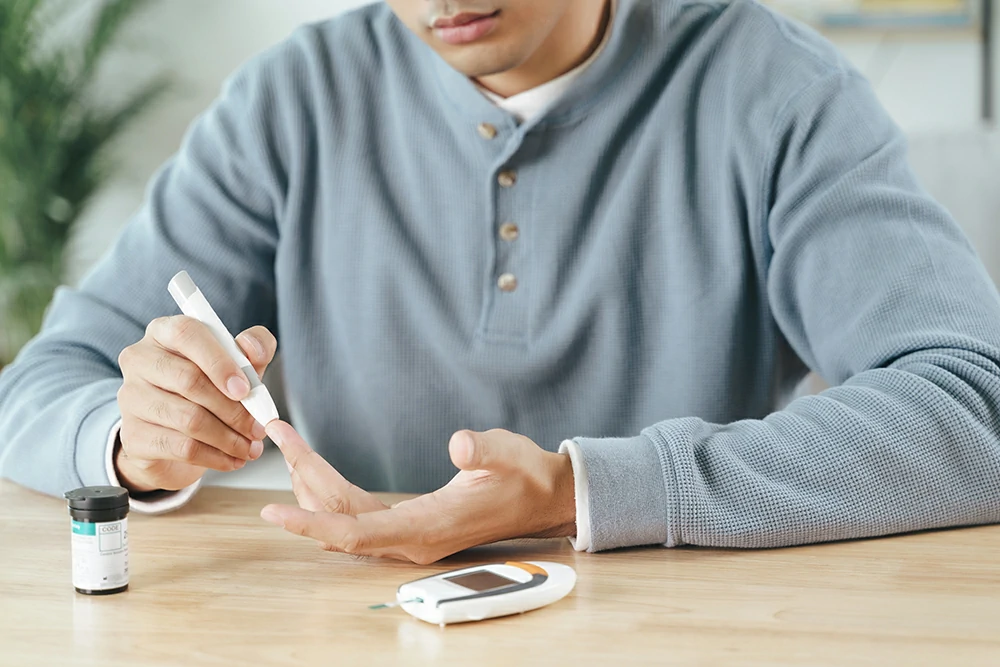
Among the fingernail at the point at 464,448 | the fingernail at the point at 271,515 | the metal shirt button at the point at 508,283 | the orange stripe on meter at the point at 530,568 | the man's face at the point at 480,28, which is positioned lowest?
the metal shirt button at the point at 508,283

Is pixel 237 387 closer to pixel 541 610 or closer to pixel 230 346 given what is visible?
pixel 230 346

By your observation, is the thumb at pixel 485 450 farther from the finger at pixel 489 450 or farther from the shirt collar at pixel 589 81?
the shirt collar at pixel 589 81

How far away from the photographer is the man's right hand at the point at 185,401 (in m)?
0.87

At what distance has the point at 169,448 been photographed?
0.92 metres

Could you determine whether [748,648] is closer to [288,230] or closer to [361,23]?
[288,230]

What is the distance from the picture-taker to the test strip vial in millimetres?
747

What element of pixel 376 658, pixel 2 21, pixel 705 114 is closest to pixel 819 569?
pixel 376 658

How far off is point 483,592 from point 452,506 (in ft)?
0.42

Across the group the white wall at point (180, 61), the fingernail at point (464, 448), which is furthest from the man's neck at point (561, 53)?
the white wall at point (180, 61)

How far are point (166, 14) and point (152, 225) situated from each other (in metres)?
2.54

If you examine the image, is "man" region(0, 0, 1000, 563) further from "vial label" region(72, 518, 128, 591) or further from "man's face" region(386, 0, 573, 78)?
"vial label" region(72, 518, 128, 591)

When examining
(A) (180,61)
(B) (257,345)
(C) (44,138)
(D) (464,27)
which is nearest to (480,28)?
(D) (464,27)

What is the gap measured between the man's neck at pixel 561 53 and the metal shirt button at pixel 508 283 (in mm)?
229

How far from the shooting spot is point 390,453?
1.35 m
